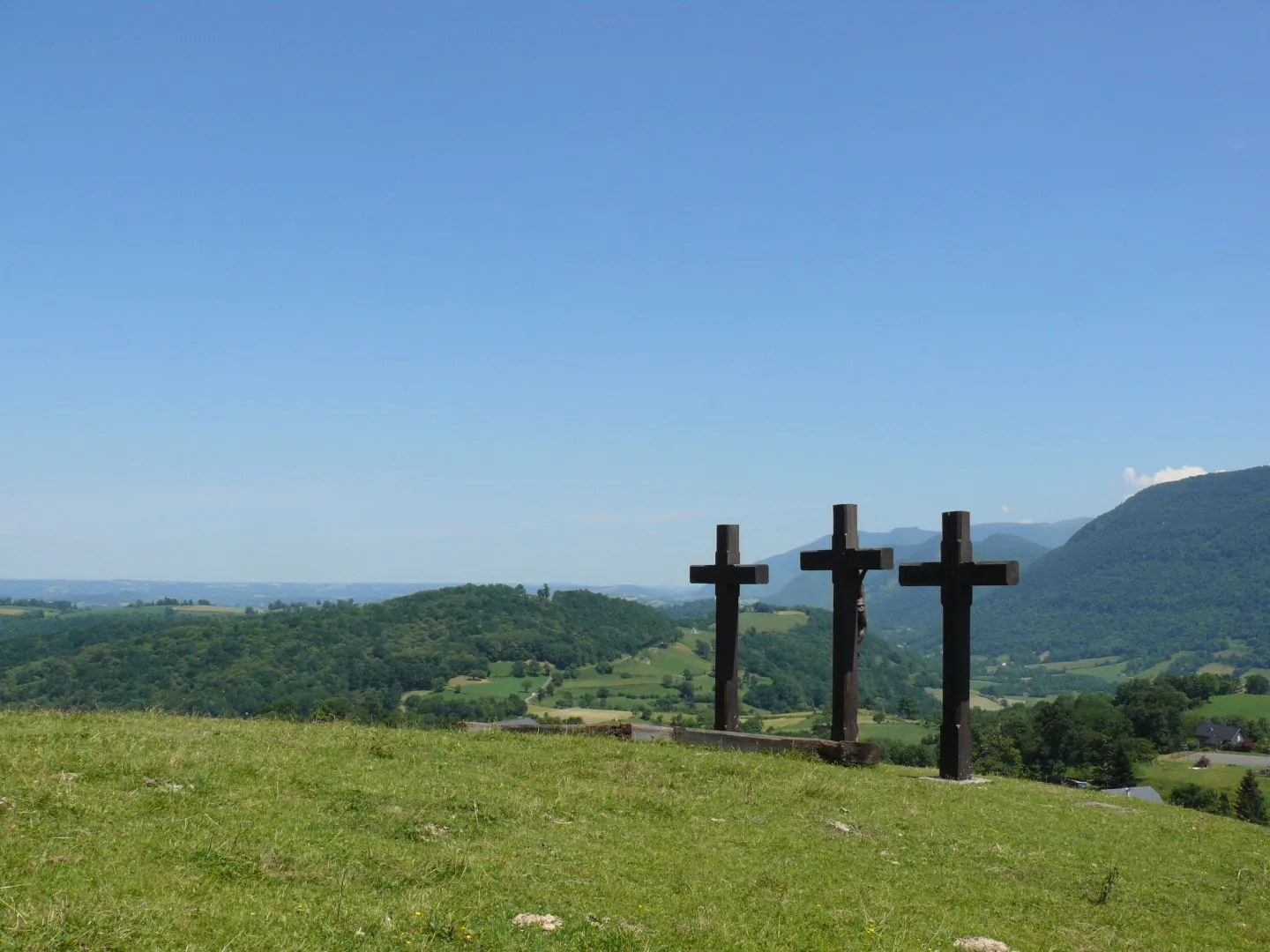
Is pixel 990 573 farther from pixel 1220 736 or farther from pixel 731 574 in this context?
pixel 1220 736

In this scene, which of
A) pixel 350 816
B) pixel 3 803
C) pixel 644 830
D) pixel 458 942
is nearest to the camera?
pixel 458 942

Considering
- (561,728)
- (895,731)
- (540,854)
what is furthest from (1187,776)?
(540,854)

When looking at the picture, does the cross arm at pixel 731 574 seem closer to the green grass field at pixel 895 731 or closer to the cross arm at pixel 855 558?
the cross arm at pixel 855 558

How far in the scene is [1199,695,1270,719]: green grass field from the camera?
132325 mm

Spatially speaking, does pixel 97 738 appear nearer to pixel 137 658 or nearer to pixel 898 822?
pixel 898 822

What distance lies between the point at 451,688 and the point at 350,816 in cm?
14969

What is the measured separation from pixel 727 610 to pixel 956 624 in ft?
17.2

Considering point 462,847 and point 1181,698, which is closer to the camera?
point 462,847

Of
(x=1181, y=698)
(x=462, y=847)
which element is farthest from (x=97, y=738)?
(x=1181, y=698)

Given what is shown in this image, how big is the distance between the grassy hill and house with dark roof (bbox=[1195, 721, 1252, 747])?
407 ft

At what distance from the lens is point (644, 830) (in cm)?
1180

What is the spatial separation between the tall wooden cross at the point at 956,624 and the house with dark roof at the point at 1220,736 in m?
122

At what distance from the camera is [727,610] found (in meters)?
22.3

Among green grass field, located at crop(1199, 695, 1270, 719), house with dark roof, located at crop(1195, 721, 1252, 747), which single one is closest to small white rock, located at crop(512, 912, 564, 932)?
house with dark roof, located at crop(1195, 721, 1252, 747)
